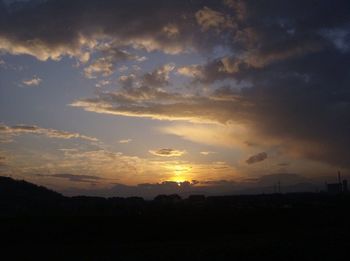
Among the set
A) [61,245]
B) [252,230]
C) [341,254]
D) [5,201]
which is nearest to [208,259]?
[341,254]

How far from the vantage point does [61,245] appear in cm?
4525

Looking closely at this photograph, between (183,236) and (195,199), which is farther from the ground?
(195,199)

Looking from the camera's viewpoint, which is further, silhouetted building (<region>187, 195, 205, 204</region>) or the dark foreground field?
silhouetted building (<region>187, 195, 205, 204</region>)

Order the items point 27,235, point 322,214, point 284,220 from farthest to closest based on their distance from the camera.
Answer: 1. point 322,214
2. point 284,220
3. point 27,235

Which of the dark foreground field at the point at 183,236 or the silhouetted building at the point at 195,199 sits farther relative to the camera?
the silhouetted building at the point at 195,199

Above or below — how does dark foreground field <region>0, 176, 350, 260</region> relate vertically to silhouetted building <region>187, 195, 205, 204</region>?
below

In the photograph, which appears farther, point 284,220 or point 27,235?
point 284,220

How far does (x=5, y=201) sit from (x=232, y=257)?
234 ft

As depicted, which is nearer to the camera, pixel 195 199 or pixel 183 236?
pixel 183 236

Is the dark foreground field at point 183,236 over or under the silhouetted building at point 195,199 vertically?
under

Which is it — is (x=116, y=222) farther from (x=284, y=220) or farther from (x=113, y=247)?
(x=284, y=220)

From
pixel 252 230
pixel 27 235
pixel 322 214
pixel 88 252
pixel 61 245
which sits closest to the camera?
pixel 88 252

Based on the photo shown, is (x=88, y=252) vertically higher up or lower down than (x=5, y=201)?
lower down

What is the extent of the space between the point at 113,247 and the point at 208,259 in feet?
44.9
